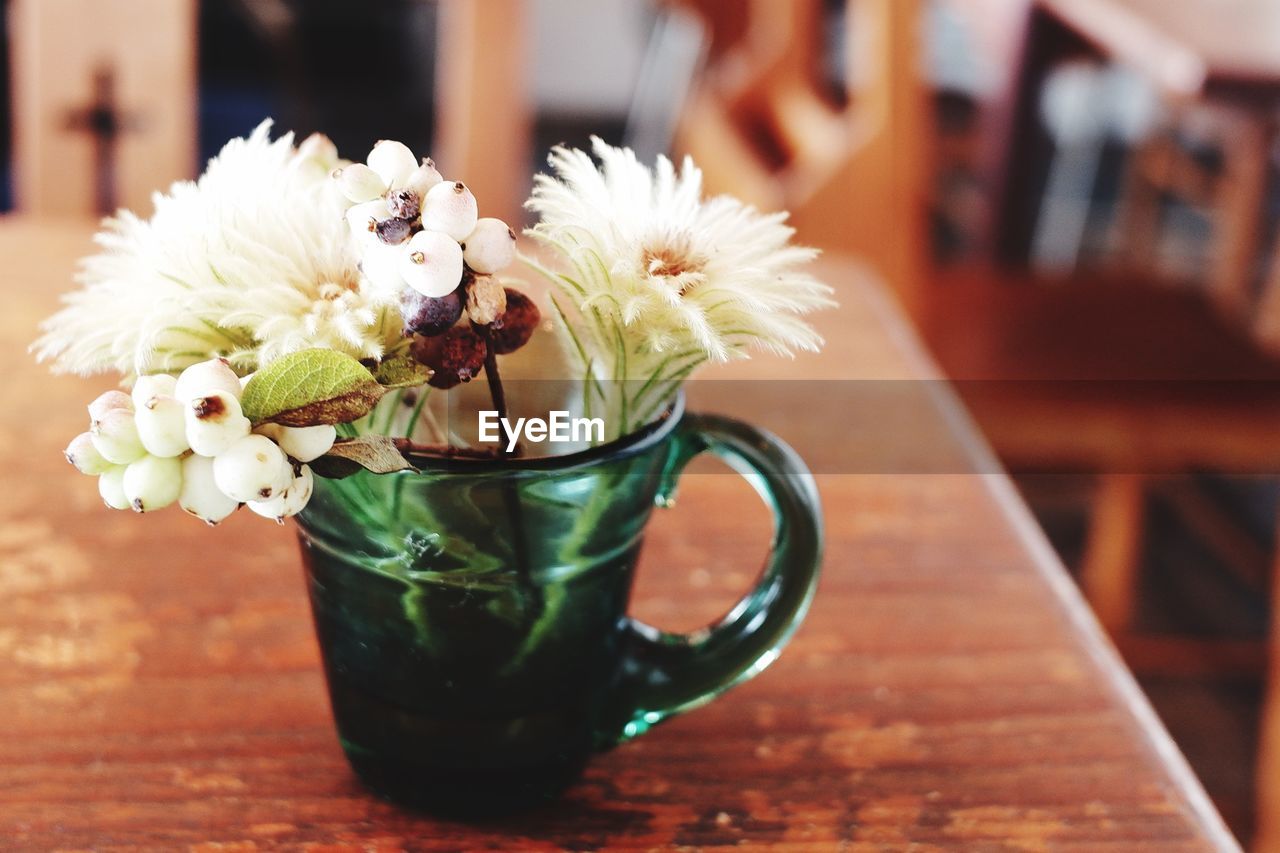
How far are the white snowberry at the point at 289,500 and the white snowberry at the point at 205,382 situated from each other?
0.02m

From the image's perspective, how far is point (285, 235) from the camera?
0.29 m

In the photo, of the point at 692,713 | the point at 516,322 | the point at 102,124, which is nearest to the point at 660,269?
the point at 516,322

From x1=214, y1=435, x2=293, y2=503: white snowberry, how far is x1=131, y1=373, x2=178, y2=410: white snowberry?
0.02 m

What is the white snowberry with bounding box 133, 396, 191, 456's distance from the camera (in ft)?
0.77

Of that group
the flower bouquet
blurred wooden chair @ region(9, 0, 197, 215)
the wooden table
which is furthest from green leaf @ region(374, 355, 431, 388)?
blurred wooden chair @ region(9, 0, 197, 215)

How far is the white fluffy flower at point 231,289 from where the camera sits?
0.27 metres

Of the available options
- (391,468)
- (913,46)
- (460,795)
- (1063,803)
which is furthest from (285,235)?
(913,46)

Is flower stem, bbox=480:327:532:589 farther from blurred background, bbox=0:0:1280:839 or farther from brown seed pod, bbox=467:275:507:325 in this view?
blurred background, bbox=0:0:1280:839

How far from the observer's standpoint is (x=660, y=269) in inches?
11.1

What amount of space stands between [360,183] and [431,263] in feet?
0.08

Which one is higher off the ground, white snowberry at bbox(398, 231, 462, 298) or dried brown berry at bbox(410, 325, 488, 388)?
white snowberry at bbox(398, 231, 462, 298)

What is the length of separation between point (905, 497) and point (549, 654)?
0.29 meters

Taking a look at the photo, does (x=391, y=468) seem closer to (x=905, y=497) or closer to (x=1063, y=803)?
(x=1063, y=803)

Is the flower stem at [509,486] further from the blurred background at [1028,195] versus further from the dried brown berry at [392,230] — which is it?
the blurred background at [1028,195]
